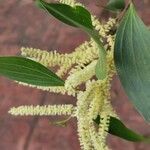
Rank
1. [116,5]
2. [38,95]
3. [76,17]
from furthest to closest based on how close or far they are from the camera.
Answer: [38,95] → [116,5] → [76,17]

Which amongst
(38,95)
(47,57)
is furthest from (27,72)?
(38,95)

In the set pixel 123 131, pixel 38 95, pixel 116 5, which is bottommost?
pixel 123 131

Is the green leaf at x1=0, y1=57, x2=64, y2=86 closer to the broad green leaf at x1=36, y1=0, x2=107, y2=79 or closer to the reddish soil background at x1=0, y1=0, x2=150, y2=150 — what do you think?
the broad green leaf at x1=36, y1=0, x2=107, y2=79

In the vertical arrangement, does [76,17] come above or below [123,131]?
above

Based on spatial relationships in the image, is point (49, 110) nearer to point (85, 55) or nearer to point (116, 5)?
point (85, 55)

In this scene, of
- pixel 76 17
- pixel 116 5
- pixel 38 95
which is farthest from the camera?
pixel 38 95

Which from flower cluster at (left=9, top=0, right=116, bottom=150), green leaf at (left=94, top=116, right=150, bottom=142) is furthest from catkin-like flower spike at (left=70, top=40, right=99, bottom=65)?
green leaf at (left=94, top=116, right=150, bottom=142)
